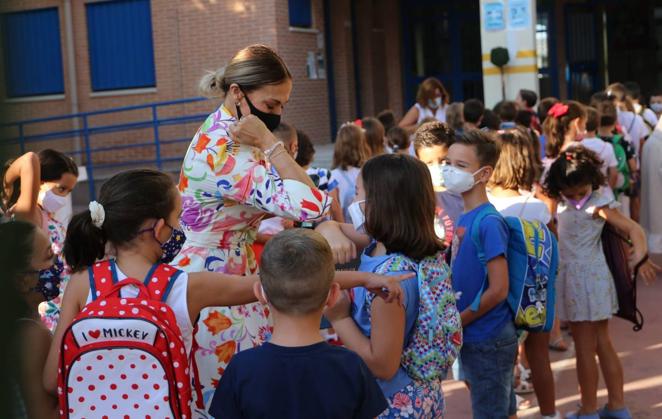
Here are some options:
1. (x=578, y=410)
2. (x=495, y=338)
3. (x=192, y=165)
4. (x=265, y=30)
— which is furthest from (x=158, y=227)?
(x=265, y=30)

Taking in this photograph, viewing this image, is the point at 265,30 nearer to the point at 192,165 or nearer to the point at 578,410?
the point at 578,410

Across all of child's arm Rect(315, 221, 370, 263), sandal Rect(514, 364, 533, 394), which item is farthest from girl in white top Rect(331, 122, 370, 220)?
child's arm Rect(315, 221, 370, 263)

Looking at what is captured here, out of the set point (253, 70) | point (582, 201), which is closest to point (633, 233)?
point (582, 201)

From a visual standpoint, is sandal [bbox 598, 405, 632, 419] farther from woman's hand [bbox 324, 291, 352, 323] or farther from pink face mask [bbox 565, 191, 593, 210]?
woman's hand [bbox 324, 291, 352, 323]

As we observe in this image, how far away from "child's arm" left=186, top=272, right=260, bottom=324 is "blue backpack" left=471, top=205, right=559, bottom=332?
1662 millimetres

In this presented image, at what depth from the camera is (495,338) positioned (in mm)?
3967

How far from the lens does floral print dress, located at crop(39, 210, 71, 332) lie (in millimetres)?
3035

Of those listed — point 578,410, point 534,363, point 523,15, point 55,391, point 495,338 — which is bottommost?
point 578,410

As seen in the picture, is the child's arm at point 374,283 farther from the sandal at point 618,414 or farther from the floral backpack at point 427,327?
the sandal at point 618,414

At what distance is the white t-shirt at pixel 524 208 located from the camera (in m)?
4.73

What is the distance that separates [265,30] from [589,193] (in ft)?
43.1

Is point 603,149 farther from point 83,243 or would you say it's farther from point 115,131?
point 115,131

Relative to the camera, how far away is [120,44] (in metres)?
18.8

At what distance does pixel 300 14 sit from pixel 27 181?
14.1 meters
